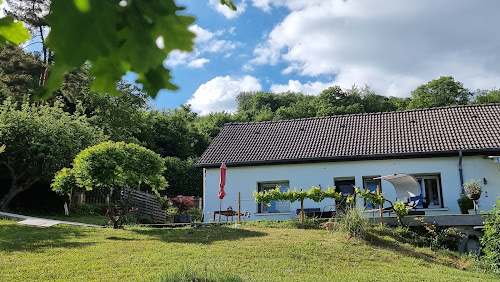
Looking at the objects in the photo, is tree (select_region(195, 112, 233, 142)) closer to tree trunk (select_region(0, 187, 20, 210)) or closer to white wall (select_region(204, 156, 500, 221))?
white wall (select_region(204, 156, 500, 221))

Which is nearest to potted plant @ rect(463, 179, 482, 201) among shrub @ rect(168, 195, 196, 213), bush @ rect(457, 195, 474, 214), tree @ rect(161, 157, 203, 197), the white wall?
bush @ rect(457, 195, 474, 214)

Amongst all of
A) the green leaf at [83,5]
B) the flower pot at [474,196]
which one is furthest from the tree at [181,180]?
the green leaf at [83,5]

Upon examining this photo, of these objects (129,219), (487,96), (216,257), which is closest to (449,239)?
(216,257)

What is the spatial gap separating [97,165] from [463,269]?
9740 mm

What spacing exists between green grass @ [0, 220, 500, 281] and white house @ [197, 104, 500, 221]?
5.29 meters

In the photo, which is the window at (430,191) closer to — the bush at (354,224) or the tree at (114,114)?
the bush at (354,224)

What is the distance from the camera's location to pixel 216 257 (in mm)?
8844

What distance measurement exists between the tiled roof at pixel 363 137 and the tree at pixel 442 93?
19.1m

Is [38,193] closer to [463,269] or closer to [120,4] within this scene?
[463,269]

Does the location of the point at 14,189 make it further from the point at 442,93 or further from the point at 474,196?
the point at 442,93

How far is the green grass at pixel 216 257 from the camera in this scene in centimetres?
757

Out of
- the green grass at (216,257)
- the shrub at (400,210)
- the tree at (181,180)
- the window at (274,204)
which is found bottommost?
the green grass at (216,257)

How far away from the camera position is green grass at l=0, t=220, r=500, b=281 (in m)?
7.57

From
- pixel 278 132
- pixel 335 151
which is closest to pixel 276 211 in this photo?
pixel 335 151
